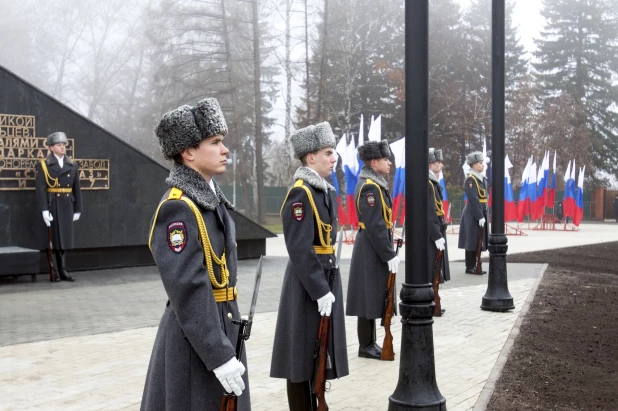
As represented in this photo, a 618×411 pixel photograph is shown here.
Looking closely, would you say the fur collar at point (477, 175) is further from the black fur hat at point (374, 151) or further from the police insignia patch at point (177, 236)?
the police insignia patch at point (177, 236)

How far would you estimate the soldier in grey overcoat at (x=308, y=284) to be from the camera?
17.4 ft

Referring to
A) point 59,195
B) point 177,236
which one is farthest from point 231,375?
point 59,195

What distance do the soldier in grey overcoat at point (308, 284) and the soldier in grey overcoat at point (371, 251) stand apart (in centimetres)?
196

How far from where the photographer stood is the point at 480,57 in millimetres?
54000

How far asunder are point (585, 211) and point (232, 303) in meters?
51.3

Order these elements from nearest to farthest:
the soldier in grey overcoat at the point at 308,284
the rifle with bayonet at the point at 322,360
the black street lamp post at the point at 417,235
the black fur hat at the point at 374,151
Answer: the rifle with bayonet at the point at 322,360
the soldier in grey overcoat at the point at 308,284
the black street lamp post at the point at 417,235
the black fur hat at the point at 374,151

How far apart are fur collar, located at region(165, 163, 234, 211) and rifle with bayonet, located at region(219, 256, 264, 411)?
12.9 inches

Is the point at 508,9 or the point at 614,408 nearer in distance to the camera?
the point at 614,408

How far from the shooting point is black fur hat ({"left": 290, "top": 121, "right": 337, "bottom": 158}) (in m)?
5.59

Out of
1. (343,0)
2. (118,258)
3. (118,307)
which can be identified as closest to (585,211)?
(343,0)

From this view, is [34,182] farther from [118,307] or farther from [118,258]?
[118,307]

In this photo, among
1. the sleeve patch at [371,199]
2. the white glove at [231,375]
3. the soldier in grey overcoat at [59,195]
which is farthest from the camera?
the soldier in grey overcoat at [59,195]

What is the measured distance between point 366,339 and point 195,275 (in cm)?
453

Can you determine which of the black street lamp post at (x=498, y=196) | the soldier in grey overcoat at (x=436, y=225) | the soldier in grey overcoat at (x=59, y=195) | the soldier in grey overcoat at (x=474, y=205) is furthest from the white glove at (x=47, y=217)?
the soldier in grey overcoat at (x=474, y=205)
